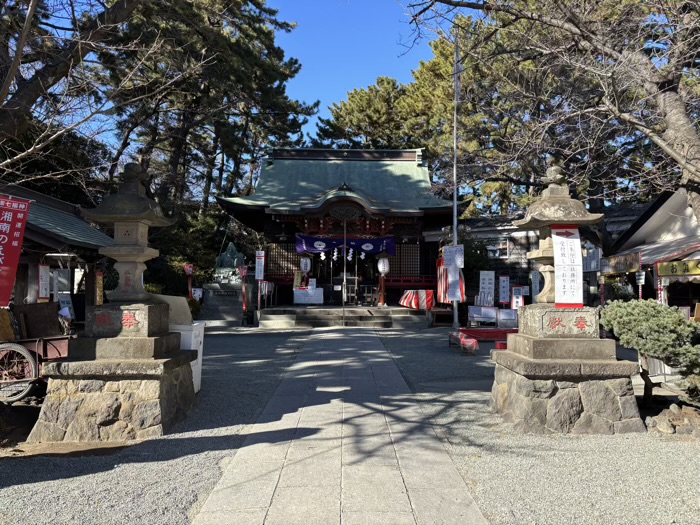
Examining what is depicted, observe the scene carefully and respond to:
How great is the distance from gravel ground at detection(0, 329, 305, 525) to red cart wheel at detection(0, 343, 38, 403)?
2.12 m

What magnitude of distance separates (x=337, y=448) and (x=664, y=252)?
11158 millimetres

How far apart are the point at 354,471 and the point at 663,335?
3.39 m

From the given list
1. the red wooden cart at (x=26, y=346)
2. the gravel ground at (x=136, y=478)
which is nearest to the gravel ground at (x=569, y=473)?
the gravel ground at (x=136, y=478)

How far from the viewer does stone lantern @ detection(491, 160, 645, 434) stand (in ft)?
14.3

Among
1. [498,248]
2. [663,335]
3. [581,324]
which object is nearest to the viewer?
[663,335]

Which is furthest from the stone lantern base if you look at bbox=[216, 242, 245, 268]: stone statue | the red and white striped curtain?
bbox=[216, 242, 245, 268]: stone statue

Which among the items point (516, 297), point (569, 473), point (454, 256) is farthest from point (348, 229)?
point (569, 473)

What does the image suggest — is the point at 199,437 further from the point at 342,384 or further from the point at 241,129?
the point at 241,129

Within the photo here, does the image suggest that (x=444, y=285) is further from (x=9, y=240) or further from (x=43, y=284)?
(x=9, y=240)

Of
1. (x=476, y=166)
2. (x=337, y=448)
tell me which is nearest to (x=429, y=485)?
(x=337, y=448)

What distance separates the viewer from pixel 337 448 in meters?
3.96

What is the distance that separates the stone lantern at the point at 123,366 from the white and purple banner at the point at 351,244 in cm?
1259

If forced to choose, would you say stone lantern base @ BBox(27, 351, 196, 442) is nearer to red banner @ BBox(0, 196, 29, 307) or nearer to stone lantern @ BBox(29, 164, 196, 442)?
stone lantern @ BBox(29, 164, 196, 442)

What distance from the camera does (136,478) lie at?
3426mm
